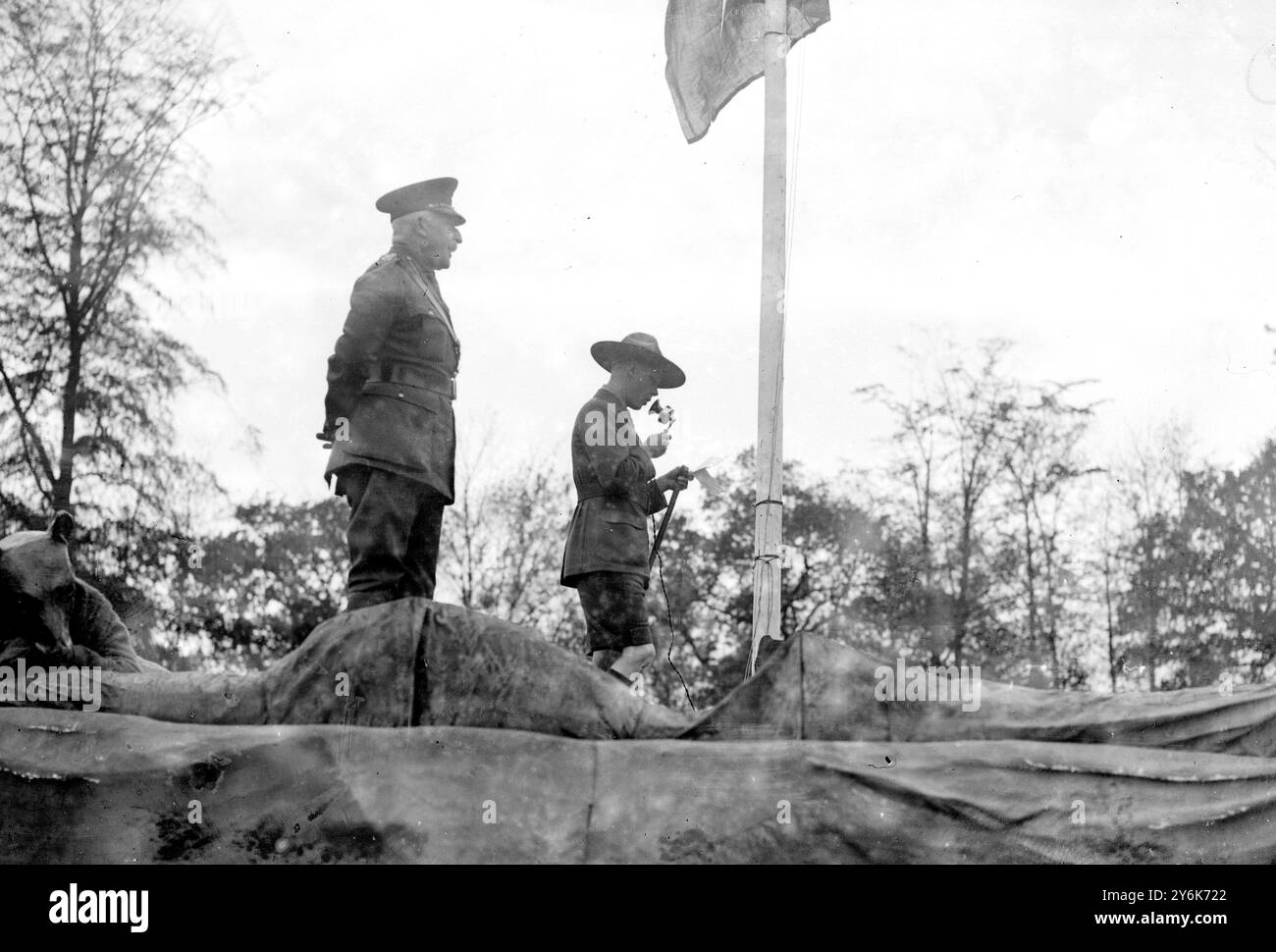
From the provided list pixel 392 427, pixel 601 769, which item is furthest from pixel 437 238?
pixel 601 769

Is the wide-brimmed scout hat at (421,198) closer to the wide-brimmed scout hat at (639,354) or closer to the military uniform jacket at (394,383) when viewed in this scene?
the military uniform jacket at (394,383)

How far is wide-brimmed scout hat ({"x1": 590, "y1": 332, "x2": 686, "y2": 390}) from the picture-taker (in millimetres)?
6641

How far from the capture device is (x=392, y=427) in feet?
18.0

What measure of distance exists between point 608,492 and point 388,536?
1.58m

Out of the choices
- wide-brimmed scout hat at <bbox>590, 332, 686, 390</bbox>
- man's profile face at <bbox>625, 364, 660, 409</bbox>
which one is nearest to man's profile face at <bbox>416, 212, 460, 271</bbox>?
wide-brimmed scout hat at <bbox>590, 332, 686, 390</bbox>

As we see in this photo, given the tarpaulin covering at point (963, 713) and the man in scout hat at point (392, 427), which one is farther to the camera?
the man in scout hat at point (392, 427)

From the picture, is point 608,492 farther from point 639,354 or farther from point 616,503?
point 639,354

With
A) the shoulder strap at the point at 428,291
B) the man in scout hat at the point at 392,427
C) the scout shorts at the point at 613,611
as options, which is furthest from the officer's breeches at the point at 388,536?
the scout shorts at the point at 613,611

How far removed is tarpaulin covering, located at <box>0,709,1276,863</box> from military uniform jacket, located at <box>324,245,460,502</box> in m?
1.24

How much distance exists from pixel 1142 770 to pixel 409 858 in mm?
2037

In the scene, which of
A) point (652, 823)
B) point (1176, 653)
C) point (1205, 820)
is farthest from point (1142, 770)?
point (1176, 653)

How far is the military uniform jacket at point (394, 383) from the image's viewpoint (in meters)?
5.46

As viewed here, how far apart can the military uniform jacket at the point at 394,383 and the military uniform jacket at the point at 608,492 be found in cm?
101

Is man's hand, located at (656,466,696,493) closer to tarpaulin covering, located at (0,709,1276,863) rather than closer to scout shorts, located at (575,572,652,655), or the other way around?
scout shorts, located at (575,572,652,655)
